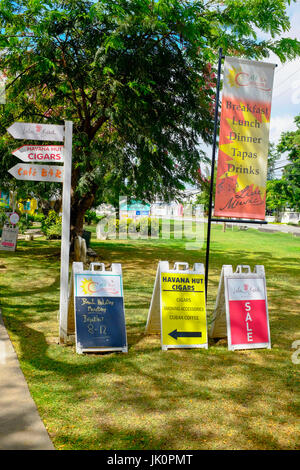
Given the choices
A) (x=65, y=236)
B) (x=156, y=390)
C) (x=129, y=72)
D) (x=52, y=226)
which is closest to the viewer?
(x=156, y=390)

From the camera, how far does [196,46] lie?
12.2 m

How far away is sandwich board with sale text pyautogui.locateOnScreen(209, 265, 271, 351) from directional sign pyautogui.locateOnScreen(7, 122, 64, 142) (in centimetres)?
286

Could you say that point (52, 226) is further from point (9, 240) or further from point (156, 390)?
point (156, 390)

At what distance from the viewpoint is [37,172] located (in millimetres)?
5445

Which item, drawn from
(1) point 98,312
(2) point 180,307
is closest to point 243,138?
(2) point 180,307

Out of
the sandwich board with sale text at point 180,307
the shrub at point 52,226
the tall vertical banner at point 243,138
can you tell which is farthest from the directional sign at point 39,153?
the shrub at point 52,226

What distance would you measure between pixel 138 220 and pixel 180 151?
1333 cm

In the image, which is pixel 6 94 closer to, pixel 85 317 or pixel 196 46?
pixel 196 46

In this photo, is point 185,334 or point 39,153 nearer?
point 39,153

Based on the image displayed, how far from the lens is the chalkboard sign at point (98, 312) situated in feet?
17.2

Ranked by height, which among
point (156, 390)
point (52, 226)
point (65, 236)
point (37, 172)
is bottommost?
point (156, 390)

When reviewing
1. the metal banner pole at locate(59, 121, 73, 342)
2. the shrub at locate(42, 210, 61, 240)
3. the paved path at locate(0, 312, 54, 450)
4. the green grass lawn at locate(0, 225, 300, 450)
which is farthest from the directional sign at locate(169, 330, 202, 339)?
the shrub at locate(42, 210, 61, 240)

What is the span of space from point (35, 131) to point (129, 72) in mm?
7546

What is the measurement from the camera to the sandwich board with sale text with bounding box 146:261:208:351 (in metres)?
5.52
